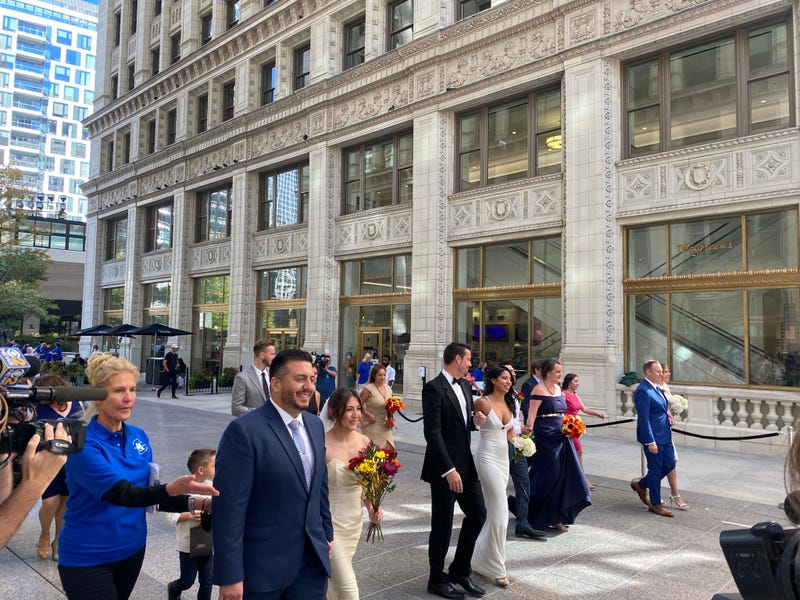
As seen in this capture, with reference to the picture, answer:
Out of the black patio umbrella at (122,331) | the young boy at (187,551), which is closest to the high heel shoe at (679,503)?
the young boy at (187,551)

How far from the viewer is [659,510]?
7.25 metres

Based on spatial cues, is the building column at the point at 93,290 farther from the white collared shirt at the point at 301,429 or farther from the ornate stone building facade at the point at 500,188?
the white collared shirt at the point at 301,429

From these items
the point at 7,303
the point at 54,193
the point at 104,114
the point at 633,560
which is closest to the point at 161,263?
the point at 104,114

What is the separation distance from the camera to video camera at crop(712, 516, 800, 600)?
1518 millimetres

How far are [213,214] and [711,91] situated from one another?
2221 centimetres

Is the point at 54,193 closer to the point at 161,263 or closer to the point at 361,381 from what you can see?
the point at 161,263

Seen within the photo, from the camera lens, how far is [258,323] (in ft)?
84.3

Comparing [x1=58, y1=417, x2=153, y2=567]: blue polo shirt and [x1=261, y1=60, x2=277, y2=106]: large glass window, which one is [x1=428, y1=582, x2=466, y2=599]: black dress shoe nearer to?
[x1=58, y1=417, x2=153, y2=567]: blue polo shirt

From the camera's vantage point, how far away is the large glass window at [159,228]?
103 ft

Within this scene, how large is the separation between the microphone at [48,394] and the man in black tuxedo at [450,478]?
3.21 metres

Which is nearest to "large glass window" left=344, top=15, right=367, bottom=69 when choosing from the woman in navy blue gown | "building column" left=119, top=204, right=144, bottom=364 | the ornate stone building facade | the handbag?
the ornate stone building facade

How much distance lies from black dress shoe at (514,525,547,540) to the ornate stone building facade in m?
8.23

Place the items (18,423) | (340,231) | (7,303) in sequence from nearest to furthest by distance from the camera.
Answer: (18,423), (340,231), (7,303)

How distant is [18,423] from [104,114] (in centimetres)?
4029
